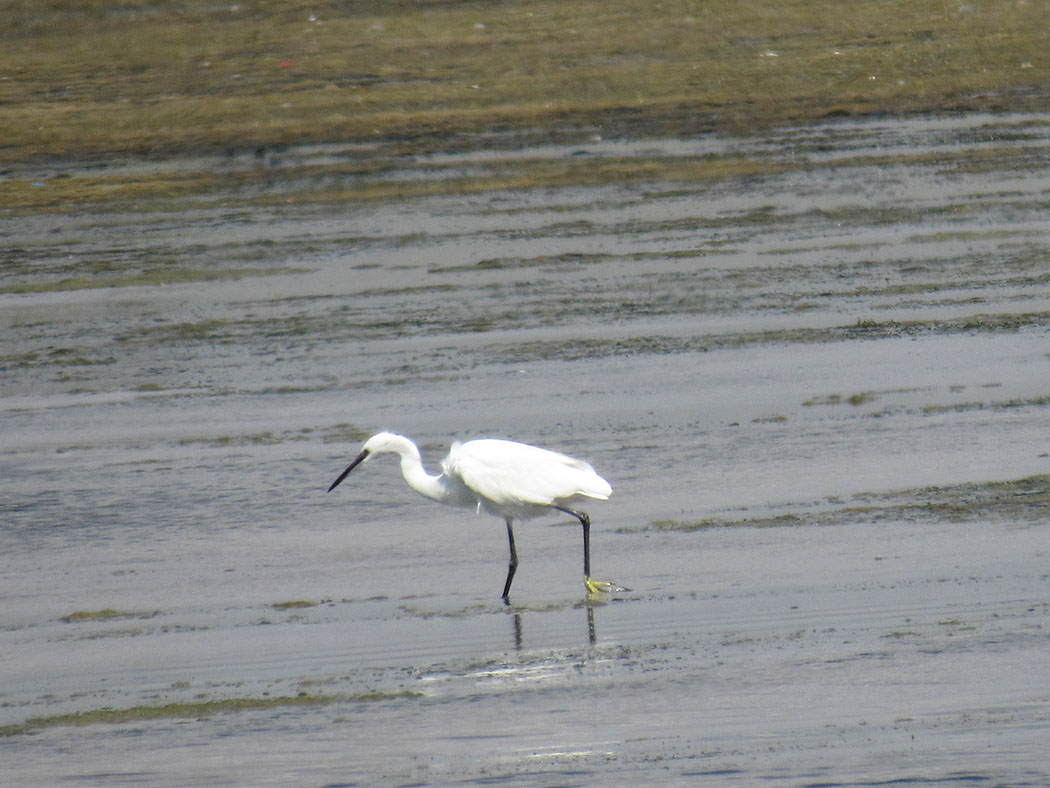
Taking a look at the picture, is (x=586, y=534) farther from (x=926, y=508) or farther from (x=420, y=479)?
(x=926, y=508)

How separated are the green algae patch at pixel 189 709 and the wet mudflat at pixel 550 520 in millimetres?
17

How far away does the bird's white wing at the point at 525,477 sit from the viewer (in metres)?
8.34

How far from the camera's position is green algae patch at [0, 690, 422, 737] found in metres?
6.97

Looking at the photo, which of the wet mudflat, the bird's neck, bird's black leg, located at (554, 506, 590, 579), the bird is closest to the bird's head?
the bird's neck

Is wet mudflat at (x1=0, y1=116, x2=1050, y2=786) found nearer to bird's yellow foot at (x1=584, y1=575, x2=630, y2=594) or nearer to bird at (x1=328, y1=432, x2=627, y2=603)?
bird's yellow foot at (x1=584, y1=575, x2=630, y2=594)

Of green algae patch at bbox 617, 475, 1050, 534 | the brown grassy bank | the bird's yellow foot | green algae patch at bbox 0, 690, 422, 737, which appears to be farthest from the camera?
the brown grassy bank

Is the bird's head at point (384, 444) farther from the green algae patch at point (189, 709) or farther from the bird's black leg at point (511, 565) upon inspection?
the green algae patch at point (189, 709)

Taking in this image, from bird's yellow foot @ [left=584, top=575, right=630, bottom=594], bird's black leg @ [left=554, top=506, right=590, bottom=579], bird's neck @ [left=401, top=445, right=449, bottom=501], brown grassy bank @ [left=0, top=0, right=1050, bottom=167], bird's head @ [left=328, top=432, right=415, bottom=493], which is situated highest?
brown grassy bank @ [left=0, top=0, right=1050, bottom=167]

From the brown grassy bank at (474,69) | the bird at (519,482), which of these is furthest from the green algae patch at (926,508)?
the brown grassy bank at (474,69)

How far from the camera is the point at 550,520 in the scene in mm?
9672

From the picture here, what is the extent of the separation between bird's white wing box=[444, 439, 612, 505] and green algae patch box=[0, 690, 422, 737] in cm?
154

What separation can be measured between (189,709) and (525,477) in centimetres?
202

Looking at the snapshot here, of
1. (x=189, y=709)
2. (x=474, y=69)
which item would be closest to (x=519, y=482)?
(x=189, y=709)

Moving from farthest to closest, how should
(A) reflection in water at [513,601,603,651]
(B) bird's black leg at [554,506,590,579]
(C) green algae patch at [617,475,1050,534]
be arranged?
(C) green algae patch at [617,475,1050,534]
(B) bird's black leg at [554,506,590,579]
(A) reflection in water at [513,601,603,651]
